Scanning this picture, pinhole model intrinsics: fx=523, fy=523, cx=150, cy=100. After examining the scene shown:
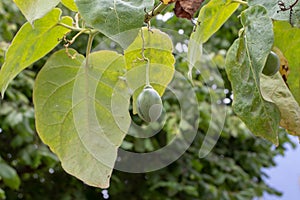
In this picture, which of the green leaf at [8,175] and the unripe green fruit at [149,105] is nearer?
the unripe green fruit at [149,105]

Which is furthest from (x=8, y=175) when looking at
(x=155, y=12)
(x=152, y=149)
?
(x=155, y=12)

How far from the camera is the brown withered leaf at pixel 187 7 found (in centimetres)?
40

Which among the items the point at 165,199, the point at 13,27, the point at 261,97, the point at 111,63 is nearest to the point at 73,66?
the point at 111,63

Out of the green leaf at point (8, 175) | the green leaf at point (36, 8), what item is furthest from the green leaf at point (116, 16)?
the green leaf at point (8, 175)

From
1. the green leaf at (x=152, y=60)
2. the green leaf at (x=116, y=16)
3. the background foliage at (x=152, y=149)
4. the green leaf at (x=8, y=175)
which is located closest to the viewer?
the green leaf at (x=116, y=16)

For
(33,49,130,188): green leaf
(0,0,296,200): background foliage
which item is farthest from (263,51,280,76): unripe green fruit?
(0,0,296,200): background foliage

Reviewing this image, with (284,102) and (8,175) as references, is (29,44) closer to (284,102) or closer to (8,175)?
(284,102)

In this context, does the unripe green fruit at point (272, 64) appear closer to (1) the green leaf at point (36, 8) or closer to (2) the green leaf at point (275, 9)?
(2) the green leaf at point (275, 9)

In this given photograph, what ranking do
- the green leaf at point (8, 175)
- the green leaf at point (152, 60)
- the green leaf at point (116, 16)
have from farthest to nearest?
the green leaf at point (8, 175) → the green leaf at point (152, 60) → the green leaf at point (116, 16)

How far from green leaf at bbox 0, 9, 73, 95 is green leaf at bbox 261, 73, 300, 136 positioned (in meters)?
0.18

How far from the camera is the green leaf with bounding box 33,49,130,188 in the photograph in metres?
0.47

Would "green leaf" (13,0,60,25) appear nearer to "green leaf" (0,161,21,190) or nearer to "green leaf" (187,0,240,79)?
"green leaf" (187,0,240,79)

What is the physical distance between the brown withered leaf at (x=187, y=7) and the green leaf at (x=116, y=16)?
54 mm

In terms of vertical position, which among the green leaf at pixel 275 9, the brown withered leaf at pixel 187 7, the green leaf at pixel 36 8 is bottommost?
the brown withered leaf at pixel 187 7
